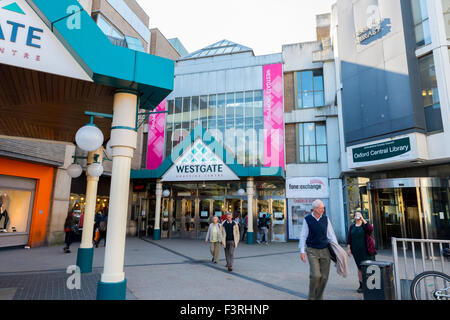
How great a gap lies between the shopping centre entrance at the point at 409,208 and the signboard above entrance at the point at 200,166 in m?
7.09

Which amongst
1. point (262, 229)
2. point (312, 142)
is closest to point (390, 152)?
point (312, 142)

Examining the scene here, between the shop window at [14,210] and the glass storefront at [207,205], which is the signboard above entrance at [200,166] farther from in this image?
the shop window at [14,210]

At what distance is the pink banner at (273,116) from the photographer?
703 inches

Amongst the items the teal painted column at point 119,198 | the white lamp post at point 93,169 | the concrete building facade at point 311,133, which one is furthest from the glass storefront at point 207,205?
the teal painted column at point 119,198

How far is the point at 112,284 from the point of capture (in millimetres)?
4480

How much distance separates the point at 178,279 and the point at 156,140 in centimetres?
1512

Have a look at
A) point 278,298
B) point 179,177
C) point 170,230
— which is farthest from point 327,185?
point 278,298

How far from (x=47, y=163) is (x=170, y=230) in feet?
27.0

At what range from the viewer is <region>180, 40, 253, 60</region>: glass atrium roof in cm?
2148

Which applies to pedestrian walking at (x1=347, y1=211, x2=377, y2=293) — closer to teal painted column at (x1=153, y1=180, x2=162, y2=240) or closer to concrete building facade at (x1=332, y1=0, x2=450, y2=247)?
concrete building facade at (x1=332, y1=0, x2=450, y2=247)

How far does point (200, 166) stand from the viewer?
1480 cm

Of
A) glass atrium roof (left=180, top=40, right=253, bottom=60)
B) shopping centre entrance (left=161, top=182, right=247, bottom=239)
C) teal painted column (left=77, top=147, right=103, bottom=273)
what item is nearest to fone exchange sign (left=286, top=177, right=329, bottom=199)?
shopping centre entrance (left=161, top=182, right=247, bottom=239)
